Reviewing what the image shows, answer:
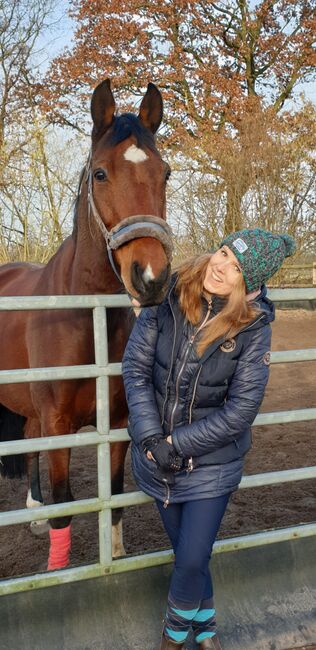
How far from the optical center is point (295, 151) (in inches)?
525

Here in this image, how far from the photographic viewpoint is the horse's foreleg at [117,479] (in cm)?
290

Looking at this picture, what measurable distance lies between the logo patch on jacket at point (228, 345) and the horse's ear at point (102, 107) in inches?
53.2

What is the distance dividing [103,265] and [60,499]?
3.84ft

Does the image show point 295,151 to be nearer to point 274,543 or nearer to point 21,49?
point 21,49

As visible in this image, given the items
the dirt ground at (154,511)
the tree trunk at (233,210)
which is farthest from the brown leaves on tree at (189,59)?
the dirt ground at (154,511)

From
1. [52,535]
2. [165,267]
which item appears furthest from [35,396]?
[165,267]

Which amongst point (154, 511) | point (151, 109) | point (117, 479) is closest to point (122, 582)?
point (117, 479)

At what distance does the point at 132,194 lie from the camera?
7.85ft

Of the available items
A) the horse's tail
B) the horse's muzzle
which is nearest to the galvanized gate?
the horse's muzzle

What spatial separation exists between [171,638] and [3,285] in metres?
Answer: 2.86

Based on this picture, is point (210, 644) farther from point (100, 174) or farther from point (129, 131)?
point (129, 131)

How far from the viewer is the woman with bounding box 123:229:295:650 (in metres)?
1.91

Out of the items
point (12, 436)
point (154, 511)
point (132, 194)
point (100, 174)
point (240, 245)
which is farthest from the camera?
point (12, 436)

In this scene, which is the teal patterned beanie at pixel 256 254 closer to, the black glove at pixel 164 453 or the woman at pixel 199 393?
the woman at pixel 199 393
